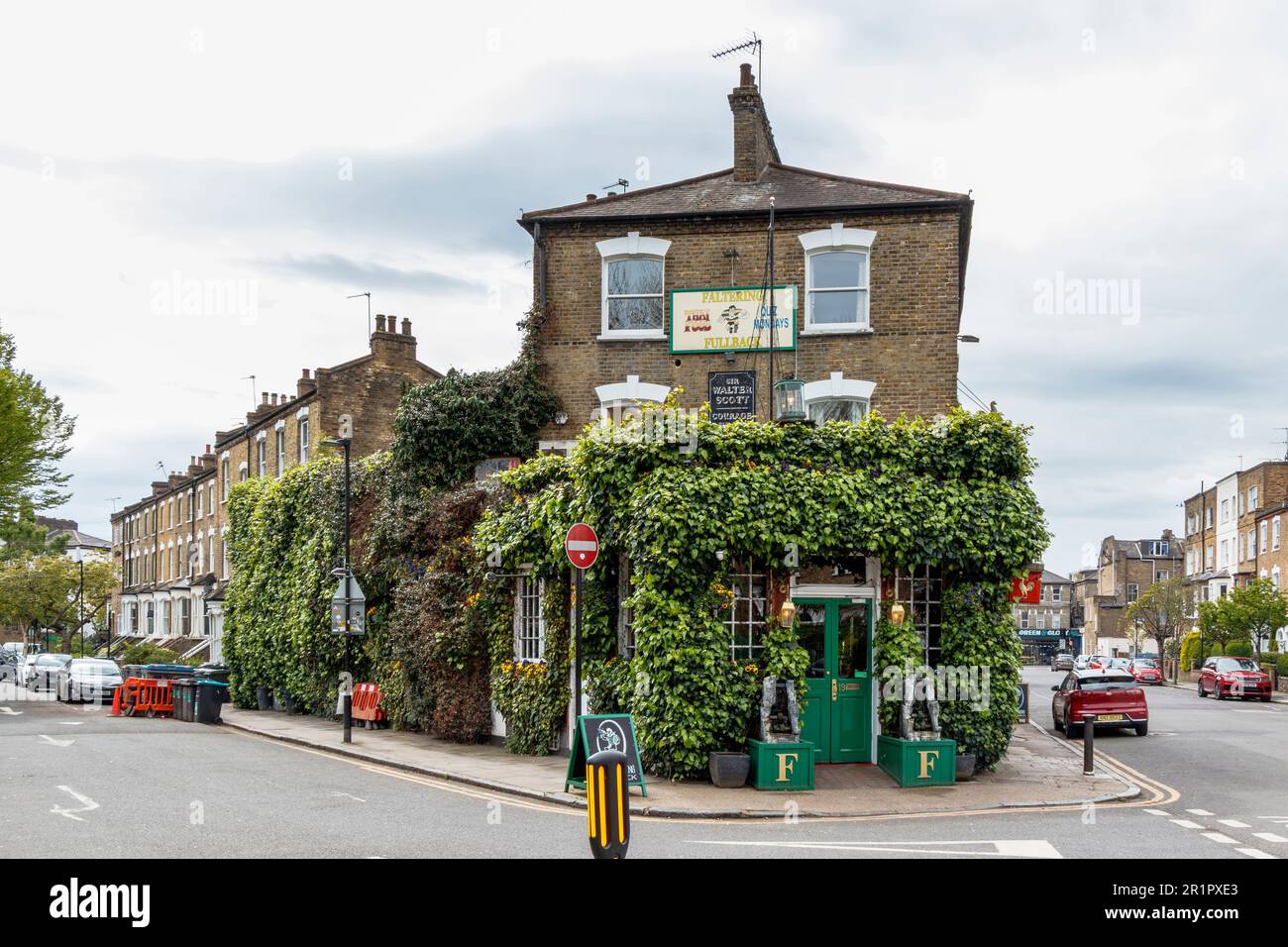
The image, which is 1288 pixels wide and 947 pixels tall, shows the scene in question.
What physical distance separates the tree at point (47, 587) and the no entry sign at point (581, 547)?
166 ft

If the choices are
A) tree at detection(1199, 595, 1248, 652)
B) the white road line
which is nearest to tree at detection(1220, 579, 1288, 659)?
tree at detection(1199, 595, 1248, 652)

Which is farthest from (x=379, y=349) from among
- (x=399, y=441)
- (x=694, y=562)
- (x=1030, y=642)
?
(x=1030, y=642)

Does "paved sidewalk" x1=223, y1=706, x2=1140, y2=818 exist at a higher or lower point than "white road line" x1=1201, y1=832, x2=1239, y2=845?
lower

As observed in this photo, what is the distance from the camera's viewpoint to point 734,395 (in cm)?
2272

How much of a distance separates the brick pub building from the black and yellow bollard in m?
13.5

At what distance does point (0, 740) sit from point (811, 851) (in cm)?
1779

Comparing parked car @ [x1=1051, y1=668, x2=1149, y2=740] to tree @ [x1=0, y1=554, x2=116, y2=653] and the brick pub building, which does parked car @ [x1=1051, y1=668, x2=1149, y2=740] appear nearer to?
the brick pub building

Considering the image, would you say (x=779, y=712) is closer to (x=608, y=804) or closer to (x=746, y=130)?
(x=608, y=804)

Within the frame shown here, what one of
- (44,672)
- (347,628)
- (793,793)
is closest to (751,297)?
(347,628)

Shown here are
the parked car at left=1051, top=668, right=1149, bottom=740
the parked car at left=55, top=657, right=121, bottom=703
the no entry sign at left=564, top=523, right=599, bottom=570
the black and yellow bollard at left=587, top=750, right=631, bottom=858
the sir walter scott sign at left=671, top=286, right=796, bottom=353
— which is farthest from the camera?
the parked car at left=55, top=657, right=121, bottom=703

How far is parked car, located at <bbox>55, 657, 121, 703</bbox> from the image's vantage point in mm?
36281

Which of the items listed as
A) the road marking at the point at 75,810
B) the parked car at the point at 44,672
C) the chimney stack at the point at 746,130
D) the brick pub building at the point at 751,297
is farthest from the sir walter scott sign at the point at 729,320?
the parked car at the point at 44,672

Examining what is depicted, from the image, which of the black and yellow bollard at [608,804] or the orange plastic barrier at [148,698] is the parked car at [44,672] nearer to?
the orange plastic barrier at [148,698]
